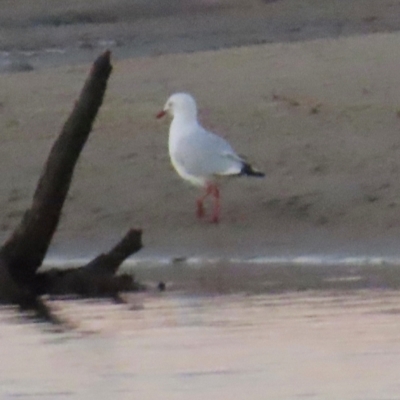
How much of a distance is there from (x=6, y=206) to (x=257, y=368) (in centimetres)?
478

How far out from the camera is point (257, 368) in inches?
346

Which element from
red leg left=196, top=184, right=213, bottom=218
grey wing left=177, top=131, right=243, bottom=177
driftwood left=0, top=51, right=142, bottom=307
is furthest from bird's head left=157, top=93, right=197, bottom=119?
driftwood left=0, top=51, right=142, bottom=307

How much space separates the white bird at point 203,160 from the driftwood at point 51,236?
7.35 ft

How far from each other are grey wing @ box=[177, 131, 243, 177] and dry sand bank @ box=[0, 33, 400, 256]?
35 cm

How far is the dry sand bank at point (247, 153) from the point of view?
12.6 m

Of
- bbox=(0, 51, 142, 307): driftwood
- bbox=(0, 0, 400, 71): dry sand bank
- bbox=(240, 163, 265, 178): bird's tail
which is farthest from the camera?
bbox=(0, 0, 400, 71): dry sand bank

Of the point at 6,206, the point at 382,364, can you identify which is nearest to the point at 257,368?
the point at 382,364

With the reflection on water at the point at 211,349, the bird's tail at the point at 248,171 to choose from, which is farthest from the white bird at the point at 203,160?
the reflection on water at the point at 211,349

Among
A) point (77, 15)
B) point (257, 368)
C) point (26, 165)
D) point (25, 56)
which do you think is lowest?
point (257, 368)

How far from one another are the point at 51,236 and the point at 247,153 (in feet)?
13.9

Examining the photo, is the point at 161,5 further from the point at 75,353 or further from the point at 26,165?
the point at 75,353

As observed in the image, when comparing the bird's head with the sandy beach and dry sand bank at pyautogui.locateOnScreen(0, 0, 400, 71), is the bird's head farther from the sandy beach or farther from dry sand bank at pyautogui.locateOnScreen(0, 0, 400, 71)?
dry sand bank at pyautogui.locateOnScreen(0, 0, 400, 71)

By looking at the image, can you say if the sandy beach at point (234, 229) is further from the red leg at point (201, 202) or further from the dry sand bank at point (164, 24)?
the dry sand bank at point (164, 24)

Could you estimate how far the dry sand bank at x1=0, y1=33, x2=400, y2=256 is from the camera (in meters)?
12.6
